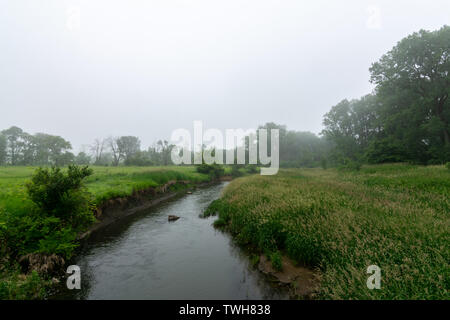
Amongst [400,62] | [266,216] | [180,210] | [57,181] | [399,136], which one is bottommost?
Answer: [180,210]

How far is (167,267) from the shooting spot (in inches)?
309

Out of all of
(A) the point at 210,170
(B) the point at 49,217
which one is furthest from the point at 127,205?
(A) the point at 210,170

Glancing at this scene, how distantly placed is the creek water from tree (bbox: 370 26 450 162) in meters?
→ 32.8

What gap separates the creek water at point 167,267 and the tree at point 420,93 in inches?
1293

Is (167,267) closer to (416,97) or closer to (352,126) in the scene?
(416,97)

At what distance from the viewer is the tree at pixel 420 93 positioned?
2620 cm

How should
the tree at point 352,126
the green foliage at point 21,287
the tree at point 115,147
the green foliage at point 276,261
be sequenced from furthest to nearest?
1. the tree at point 115,147
2. the tree at point 352,126
3. the green foliage at point 276,261
4. the green foliage at point 21,287

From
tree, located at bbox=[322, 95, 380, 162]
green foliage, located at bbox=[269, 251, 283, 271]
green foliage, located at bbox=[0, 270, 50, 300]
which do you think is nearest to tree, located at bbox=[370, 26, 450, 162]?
tree, located at bbox=[322, 95, 380, 162]

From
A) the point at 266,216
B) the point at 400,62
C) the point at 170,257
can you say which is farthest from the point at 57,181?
the point at 400,62

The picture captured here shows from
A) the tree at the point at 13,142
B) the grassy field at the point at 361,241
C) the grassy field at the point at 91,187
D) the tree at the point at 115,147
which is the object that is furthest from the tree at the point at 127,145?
the grassy field at the point at 361,241

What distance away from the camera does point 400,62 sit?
29172mm

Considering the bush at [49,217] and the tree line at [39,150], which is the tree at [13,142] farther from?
the bush at [49,217]
